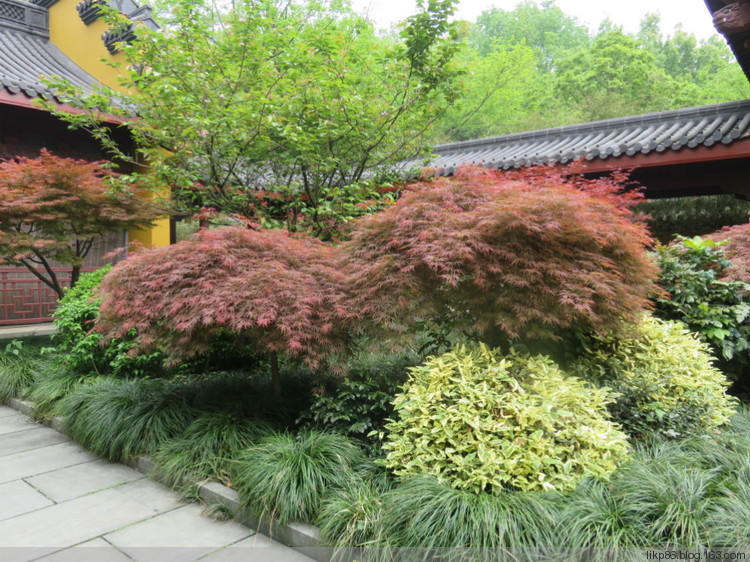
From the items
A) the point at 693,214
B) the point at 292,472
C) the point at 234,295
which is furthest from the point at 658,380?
the point at 693,214

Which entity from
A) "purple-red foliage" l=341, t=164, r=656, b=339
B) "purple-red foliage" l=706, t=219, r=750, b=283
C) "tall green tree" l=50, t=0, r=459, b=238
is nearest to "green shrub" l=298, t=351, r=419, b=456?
"purple-red foliage" l=341, t=164, r=656, b=339

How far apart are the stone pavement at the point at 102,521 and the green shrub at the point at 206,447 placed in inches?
6.0

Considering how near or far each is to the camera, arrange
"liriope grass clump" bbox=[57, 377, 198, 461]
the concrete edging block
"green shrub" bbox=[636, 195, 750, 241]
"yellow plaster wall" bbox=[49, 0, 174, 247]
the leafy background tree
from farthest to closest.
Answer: the leafy background tree, "green shrub" bbox=[636, 195, 750, 241], "yellow plaster wall" bbox=[49, 0, 174, 247], the concrete edging block, "liriope grass clump" bbox=[57, 377, 198, 461]

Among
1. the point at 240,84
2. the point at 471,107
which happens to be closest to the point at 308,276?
the point at 240,84

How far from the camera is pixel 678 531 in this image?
2279 millimetres

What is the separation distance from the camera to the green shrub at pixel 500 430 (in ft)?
8.57

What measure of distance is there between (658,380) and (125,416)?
4152 millimetres

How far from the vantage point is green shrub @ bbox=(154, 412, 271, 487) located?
327cm

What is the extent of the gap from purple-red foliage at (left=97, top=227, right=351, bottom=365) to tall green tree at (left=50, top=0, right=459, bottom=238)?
1.31 meters

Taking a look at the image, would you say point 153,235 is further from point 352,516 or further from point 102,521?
point 352,516

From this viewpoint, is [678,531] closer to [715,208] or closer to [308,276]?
[308,276]

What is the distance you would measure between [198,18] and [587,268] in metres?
4.50

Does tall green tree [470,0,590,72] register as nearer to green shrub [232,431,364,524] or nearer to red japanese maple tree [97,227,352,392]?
red japanese maple tree [97,227,352,392]

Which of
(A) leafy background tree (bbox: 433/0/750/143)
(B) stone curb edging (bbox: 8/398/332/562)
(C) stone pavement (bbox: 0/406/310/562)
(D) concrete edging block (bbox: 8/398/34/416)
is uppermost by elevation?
(A) leafy background tree (bbox: 433/0/750/143)
